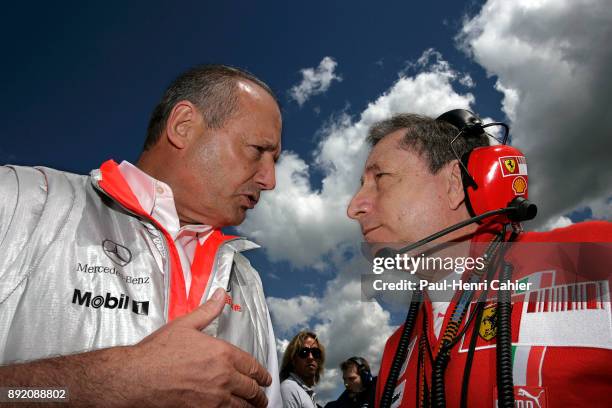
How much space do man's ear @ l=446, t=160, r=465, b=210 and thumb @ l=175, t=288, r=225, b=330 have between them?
1.71m

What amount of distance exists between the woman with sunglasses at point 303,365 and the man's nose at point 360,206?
202 inches

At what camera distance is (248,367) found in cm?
178

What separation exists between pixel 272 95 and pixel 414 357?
7.21 ft

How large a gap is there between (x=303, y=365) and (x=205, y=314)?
21.5ft

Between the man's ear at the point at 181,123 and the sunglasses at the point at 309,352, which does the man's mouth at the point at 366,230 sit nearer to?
the man's ear at the point at 181,123

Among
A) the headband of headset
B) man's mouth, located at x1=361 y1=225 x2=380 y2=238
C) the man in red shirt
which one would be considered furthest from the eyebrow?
the headband of headset

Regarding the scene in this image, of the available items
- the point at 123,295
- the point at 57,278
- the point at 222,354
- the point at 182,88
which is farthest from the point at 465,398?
the point at 182,88

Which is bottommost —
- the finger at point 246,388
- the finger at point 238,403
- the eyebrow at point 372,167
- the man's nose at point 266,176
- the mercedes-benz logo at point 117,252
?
the finger at point 238,403

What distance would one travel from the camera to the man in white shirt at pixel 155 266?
1563mm

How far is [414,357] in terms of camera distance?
272 cm

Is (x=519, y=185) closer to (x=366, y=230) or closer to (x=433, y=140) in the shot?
(x=433, y=140)

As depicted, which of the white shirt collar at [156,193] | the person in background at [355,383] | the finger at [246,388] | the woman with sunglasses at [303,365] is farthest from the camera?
the person in background at [355,383]

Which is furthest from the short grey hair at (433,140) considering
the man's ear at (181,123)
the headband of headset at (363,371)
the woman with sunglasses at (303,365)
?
the headband of headset at (363,371)

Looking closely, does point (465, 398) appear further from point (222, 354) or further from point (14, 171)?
point (14, 171)
